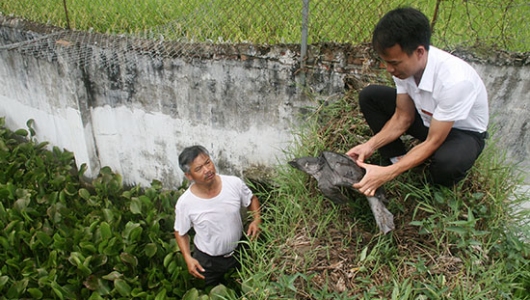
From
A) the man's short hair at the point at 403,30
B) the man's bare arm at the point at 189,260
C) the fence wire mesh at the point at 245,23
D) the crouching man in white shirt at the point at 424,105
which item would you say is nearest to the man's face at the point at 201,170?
the man's bare arm at the point at 189,260

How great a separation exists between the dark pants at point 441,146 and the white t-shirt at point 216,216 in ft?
3.40

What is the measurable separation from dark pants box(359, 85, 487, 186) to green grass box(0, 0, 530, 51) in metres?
0.77

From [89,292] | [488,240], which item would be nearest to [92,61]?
[89,292]

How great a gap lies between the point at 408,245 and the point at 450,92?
91cm

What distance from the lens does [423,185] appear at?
2.57 meters

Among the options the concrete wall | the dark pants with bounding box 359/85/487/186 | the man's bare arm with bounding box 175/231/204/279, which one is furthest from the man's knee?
the man's bare arm with bounding box 175/231/204/279

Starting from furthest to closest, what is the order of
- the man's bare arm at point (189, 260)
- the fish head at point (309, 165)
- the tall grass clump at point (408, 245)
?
the man's bare arm at point (189, 260), the fish head at point (309, 165), the tall grass clump at point (408, 245)

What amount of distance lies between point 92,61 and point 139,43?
57cm


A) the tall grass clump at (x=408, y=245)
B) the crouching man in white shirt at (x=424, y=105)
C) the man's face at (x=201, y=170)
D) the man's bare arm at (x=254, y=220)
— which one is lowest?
the man's bare arm at (x=254, y=220)

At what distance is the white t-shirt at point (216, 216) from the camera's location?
9.48 ft

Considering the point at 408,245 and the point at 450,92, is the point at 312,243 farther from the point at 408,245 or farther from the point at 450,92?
the point at 450,92

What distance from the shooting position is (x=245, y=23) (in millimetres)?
3633

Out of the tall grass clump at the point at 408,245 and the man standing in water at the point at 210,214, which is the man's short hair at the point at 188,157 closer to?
the man standing in water at the point at 210,214

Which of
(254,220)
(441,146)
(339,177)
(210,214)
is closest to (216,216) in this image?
(210,214)
